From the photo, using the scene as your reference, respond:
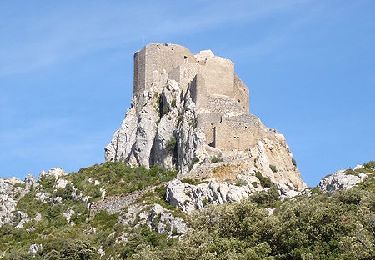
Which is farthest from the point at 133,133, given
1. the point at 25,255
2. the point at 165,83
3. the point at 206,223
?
the point at 206,223

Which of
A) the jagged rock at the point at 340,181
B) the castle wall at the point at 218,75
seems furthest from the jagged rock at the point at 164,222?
A: the castle wall at the point at 218,75

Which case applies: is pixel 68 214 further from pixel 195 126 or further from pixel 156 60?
pixel 156 60

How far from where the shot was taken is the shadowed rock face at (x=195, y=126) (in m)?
84.1

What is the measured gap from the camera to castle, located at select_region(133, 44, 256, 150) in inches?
3378

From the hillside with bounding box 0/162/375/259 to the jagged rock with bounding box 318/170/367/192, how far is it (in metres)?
0.15

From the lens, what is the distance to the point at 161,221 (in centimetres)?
7469

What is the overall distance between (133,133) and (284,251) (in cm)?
3877

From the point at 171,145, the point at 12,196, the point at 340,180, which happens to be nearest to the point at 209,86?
the point at 171,145

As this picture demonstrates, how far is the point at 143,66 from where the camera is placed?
94125mm

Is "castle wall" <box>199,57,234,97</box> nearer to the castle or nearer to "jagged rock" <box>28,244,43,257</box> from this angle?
the castle

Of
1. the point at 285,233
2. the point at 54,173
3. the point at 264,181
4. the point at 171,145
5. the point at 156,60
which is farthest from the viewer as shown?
the point at 156,60

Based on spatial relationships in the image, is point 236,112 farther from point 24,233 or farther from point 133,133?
point 24,233

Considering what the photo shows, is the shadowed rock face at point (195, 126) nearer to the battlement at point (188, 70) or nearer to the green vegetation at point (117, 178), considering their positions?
the battlement at point (188, 70)

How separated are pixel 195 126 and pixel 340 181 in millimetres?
17831
